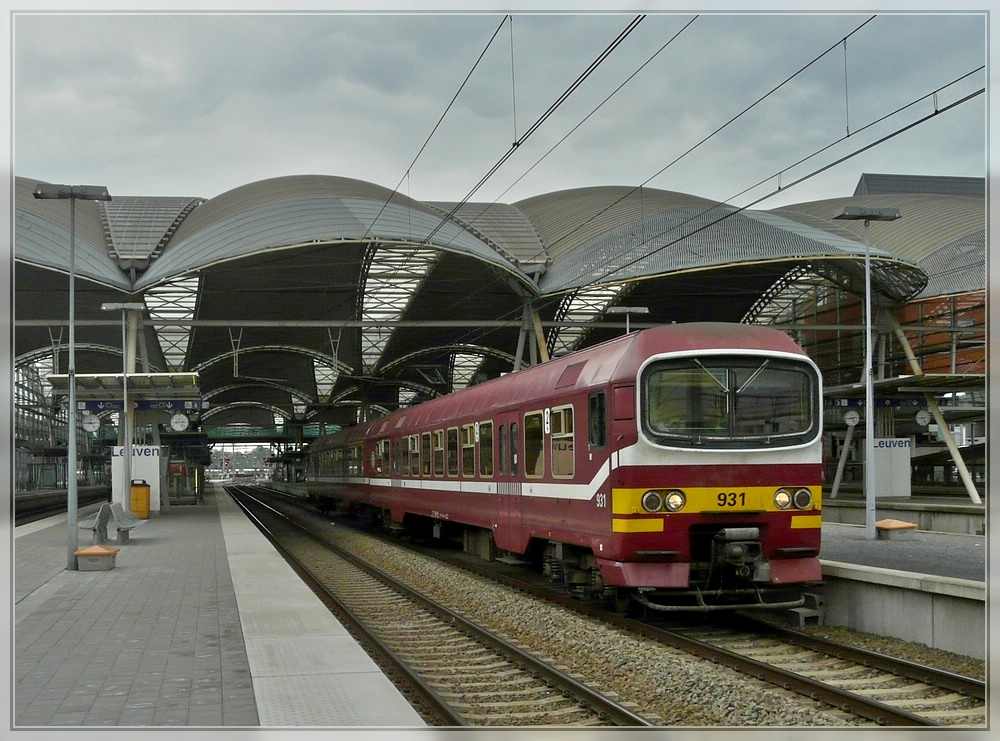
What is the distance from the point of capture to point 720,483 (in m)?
12.3

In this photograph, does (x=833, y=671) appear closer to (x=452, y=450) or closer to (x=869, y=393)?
(x=452, y=450)

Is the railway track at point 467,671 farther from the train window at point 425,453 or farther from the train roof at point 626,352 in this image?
the train window at point 425,453

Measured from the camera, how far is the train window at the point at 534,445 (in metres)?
15.7

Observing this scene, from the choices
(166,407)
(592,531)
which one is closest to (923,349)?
(166,407)

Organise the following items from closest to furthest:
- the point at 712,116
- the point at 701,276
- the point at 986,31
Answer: the point at 986,31, the point at 712,116, the point at 701,276

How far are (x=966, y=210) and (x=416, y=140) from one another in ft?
138

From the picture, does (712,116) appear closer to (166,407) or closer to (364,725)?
(364,725)

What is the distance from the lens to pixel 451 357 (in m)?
65.8

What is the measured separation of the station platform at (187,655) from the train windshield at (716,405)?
4.34 m

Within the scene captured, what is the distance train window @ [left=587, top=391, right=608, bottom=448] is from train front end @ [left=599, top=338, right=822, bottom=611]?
2.07 feet

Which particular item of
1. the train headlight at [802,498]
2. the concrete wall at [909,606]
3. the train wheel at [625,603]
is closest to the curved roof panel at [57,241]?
the train wheel at [625,603]

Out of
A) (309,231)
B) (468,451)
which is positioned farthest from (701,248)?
(468,451)

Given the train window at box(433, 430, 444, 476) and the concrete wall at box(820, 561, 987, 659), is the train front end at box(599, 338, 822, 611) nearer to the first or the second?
the concrete wall at box(820, 561, 987, 659)

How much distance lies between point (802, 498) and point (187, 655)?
279 inches
